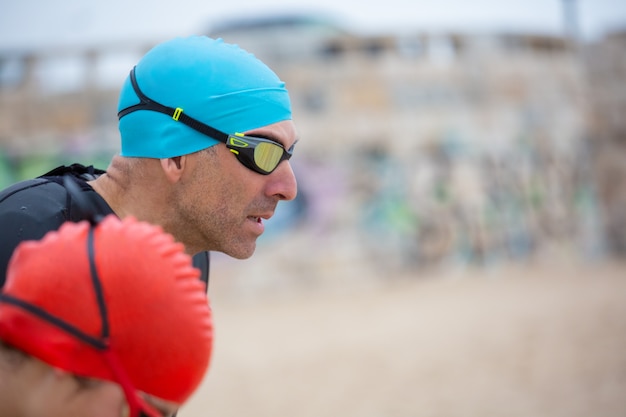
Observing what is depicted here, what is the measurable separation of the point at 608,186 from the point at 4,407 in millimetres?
19300

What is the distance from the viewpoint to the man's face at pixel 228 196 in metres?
1.83

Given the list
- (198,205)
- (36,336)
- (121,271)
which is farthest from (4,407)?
(198,205)

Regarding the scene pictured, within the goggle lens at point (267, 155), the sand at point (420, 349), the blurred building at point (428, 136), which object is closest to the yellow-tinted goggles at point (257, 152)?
the goggle lens at point (267, 155)

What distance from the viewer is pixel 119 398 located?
1108 millimetres

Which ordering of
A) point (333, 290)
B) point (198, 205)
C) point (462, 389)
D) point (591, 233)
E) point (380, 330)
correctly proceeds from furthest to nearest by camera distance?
point (591, 233) → point (333, 290) → point (380, 330) → point (462, 389) → point (198, 205)

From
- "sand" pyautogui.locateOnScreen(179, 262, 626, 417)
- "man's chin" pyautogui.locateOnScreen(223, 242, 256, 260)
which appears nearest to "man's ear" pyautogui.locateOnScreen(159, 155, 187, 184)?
"man's chin" pyautogui.locateOnScreen(223, 242, 256, 260)

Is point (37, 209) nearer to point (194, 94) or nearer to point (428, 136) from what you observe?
point (194, 94)

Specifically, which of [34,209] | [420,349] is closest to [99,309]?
[34,209]

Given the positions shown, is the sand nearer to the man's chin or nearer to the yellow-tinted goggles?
the man's chin

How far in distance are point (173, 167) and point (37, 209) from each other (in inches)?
15.2

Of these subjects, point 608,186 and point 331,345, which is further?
point 608,186

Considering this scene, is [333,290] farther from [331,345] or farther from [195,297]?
[195,297]

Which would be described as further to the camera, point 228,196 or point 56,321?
point 228,196

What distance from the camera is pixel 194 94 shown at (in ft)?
5.74
